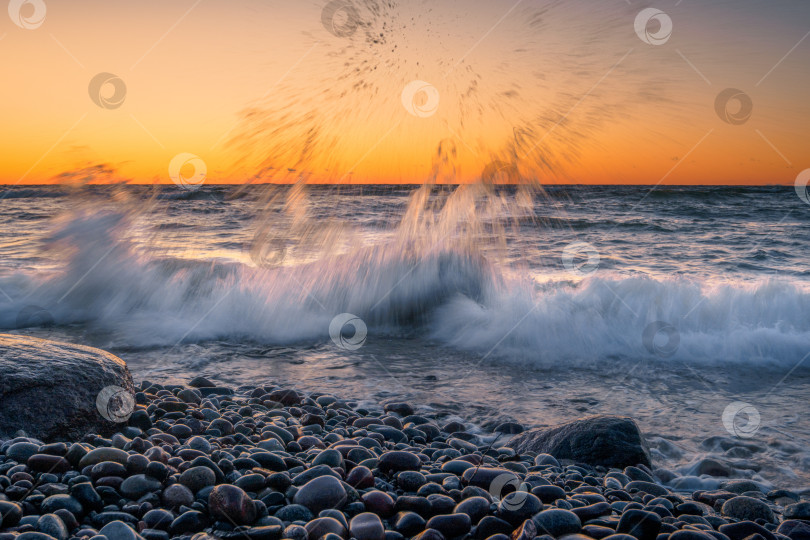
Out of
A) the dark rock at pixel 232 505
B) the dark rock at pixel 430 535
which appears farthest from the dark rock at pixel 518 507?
the dark rock at pixel 232 505

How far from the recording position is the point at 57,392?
3.07m

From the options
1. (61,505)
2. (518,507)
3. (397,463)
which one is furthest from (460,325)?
(61,505)

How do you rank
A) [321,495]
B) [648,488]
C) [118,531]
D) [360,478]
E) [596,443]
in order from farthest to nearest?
1. [596,443]
2. [648,488]
3. [360,478]
4. [321,495]
5. [118,531]

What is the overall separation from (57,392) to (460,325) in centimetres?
517

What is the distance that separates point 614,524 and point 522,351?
4.17 metres

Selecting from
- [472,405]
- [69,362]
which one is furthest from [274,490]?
[472,405]

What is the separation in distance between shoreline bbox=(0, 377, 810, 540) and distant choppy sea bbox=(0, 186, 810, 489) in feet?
2.34

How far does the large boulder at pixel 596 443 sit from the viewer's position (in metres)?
3.22

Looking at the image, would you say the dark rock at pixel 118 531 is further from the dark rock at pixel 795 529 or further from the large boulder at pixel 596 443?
the dark rock at pixel 795 529

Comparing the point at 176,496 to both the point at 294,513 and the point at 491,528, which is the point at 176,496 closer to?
the point at 294,513

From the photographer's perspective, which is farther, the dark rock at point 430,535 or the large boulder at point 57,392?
the large boulder at point 57,392

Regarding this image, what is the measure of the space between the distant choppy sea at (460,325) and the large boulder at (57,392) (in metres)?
1.73

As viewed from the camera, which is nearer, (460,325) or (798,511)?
(798,511)

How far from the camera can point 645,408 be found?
4.42 m
